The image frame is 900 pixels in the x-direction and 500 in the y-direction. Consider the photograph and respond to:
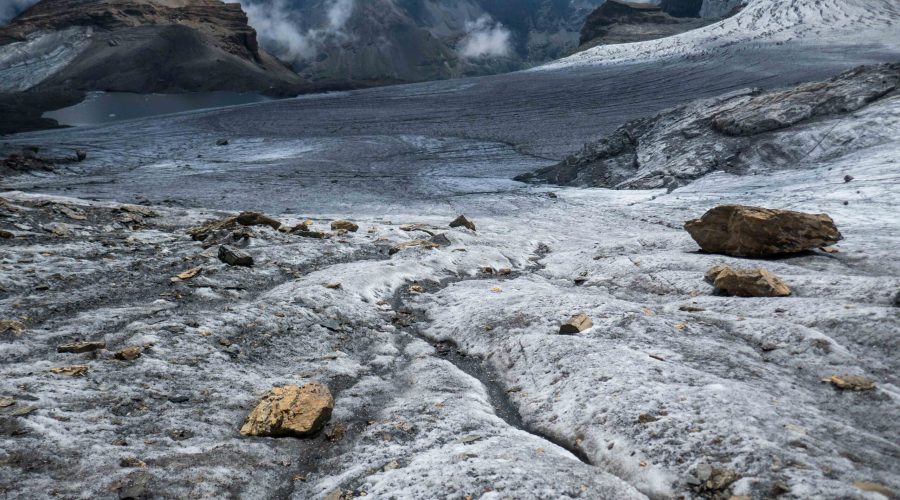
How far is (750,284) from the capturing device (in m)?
5.68

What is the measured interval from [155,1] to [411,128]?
75.0 metres

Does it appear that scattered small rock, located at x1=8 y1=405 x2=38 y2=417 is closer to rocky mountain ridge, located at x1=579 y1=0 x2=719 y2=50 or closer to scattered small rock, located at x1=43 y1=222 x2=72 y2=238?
scattered small rock, located at x1=43 y1=222 x2=72 y2=238

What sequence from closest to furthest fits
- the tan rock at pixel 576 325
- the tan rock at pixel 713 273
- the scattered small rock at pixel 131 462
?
1. the scattered small rock at pixel 131 462
2. the tan rock at pixel 576 325
3. the tan rock at pixel 713 273

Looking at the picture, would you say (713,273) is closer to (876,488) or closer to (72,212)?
(876,488)

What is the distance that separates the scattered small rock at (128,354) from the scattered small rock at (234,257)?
106 inches

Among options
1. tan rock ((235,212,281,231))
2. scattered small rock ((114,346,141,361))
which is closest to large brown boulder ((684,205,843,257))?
tan rock ((235,212,281,231))

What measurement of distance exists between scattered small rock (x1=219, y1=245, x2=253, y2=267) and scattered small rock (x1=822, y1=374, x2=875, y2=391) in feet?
20.8

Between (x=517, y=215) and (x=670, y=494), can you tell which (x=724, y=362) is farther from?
(x=517, y=215)

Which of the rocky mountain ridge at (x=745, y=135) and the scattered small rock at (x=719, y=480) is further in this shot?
the rocky mountain ridge at (x=745, y=135)

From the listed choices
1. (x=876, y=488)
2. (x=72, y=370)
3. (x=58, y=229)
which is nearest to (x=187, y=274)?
(x=72, y=370)

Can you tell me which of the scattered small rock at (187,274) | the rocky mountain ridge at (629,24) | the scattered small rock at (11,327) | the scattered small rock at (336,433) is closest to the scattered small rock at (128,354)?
the scattered small rock at (11,327)

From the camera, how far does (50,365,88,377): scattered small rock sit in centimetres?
395

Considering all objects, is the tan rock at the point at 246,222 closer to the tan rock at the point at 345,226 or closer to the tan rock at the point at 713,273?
the tan rock at the point at 345,226

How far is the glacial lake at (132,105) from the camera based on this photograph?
42594 mm
